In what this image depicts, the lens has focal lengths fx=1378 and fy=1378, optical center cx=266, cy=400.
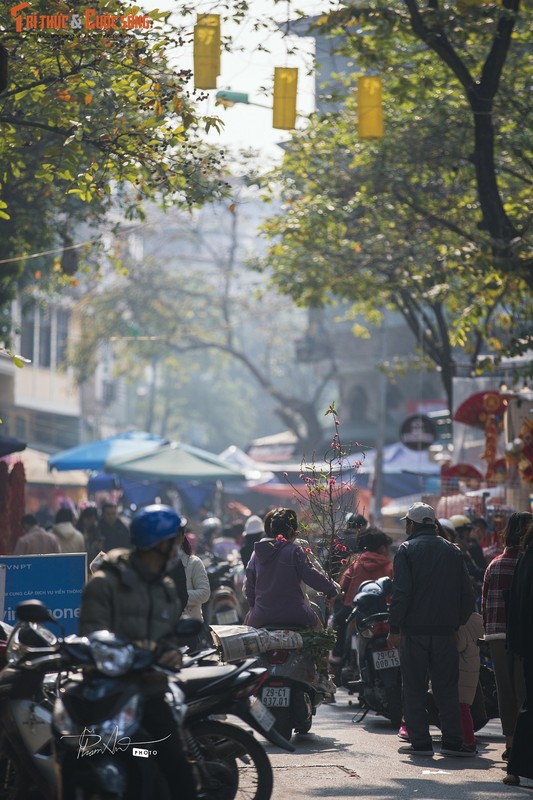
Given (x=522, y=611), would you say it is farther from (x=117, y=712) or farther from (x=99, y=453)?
(x=99, y=453)

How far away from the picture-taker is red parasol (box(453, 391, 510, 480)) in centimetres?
1938

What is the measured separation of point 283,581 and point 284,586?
4 cm

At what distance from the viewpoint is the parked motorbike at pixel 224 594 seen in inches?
622

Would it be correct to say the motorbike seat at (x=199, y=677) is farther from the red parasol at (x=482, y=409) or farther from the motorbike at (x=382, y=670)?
the red parasol at (x=482, y=409)

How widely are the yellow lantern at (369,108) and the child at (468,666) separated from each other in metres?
5.16

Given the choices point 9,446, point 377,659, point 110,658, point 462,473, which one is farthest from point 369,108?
point 110,658

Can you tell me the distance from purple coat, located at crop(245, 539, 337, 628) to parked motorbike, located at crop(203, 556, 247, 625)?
4.97 meters

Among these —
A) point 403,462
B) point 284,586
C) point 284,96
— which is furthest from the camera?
point 403,462

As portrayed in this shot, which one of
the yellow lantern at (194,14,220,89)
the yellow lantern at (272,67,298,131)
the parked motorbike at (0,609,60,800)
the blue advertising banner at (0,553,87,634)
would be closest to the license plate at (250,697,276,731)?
the parked motorbike at (0,609,60,800)

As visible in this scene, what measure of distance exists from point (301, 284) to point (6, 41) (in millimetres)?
12414

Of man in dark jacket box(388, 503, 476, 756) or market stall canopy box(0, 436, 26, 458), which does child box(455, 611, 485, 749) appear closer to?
man in dark jacket box(388, 503, 476, 756)

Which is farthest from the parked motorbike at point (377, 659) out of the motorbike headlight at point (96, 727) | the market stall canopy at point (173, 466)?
the market stall canopy at point (173, 466)

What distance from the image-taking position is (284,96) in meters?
13.4

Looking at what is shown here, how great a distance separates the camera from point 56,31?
436 inches
